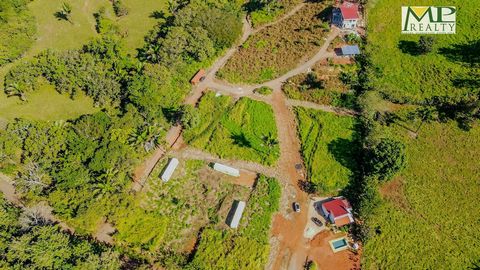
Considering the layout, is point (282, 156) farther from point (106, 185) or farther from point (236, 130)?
point (106, 185)

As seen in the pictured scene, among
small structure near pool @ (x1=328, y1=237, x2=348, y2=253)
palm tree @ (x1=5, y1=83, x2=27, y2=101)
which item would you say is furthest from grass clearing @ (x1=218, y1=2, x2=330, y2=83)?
palm tree @ (x1=5, y1=83, x2=27, y2=101)

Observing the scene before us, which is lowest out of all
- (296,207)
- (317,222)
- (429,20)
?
(317,222)

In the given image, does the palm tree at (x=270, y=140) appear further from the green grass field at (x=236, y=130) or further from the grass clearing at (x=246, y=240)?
the grass clearing at (x=246, y=240)

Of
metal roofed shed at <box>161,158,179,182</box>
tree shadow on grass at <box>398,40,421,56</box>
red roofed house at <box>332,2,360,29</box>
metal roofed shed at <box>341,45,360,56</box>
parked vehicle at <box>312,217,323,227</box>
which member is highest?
red roofed house at <box>332,2,360,29</box>

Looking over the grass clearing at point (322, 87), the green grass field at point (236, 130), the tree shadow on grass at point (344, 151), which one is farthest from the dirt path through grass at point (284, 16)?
the tree shadow on grass at point (344, 151)

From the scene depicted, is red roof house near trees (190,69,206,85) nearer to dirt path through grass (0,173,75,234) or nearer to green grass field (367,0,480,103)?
green grass field (367,0,480,103)

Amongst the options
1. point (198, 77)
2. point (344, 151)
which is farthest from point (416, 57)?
point (198, 77)
